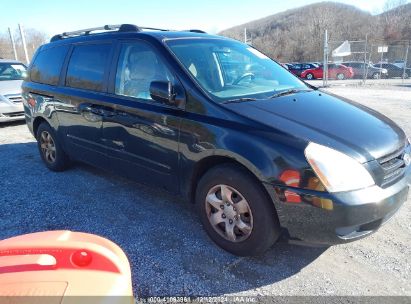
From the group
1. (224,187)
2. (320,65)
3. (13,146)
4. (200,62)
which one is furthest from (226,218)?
(320,65)

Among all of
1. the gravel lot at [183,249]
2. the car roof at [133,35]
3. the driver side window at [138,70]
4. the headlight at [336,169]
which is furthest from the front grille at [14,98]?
the headlight at [336,169]

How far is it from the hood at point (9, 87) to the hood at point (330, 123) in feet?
25.3

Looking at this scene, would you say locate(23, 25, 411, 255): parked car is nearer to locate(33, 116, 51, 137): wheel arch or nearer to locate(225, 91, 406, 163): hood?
locate(225, 91, 406, 163): hood

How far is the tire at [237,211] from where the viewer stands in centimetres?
252

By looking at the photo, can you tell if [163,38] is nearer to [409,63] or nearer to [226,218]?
[226,218]

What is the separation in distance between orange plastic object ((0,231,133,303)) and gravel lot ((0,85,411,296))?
1.29m

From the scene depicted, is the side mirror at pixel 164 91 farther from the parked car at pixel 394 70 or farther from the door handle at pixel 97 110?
the parked car at pixel 394 70

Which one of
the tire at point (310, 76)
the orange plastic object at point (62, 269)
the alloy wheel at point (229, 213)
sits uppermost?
the orange plastic object at point (62, 269)

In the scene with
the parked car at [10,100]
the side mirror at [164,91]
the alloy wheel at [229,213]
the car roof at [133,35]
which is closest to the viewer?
the alloy wheel at [229,213]

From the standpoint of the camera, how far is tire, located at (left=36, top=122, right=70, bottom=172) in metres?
4.77

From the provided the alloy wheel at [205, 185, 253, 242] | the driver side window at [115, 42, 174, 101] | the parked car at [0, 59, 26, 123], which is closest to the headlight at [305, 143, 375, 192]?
the alloy wheel at [205, 185, 253, 242]

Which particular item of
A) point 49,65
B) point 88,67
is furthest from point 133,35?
point 49,65

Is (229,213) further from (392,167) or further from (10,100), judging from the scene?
(10,100)

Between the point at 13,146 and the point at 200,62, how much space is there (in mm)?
4988
